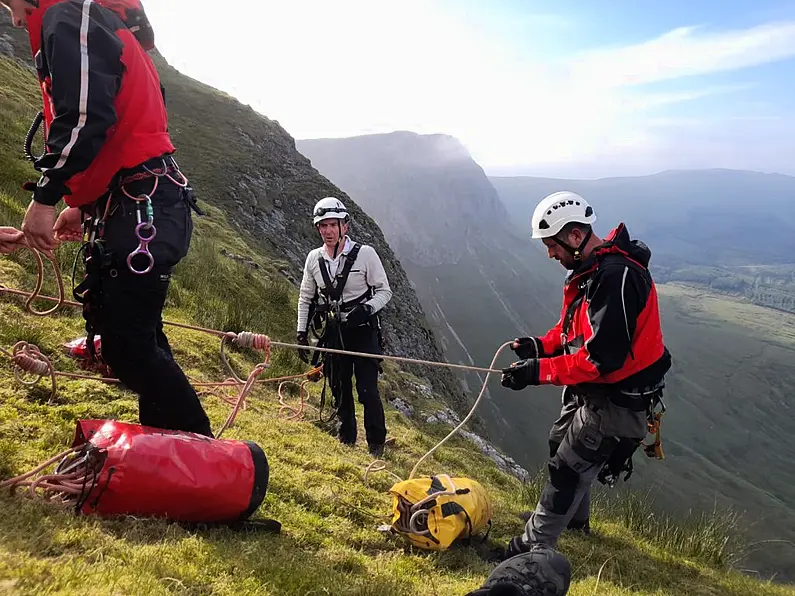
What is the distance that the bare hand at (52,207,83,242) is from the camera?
3.65 metres

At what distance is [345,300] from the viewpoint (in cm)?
660

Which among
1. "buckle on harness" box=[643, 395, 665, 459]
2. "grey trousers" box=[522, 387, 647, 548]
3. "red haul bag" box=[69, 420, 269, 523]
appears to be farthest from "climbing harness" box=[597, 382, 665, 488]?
"red haul bag" box=[69, 420, 269, 523]

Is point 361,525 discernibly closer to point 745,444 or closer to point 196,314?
point 196,314

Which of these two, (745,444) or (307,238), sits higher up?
(307,238)

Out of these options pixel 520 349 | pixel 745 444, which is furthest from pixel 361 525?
pixel 745 444

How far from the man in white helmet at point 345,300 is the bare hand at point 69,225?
2910mm

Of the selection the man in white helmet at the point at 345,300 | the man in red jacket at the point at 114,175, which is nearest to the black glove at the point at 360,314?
the man in white helmet at the point at 345,300

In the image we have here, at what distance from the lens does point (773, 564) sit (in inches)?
2039

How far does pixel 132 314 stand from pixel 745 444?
127055mm

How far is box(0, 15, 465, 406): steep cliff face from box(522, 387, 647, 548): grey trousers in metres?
20.3

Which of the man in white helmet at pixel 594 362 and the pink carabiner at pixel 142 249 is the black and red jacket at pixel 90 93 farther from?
the man in white helmet at pixel 594 362

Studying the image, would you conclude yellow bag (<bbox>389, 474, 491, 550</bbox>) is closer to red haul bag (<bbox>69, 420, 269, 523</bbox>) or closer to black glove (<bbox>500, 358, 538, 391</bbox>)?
black glove (<bbox>500, 358, 538, 391</bbox>)

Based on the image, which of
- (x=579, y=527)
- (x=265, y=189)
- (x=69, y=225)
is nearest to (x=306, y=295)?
(x=69, y=225)

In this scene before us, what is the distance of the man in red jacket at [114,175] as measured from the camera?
2688mm
